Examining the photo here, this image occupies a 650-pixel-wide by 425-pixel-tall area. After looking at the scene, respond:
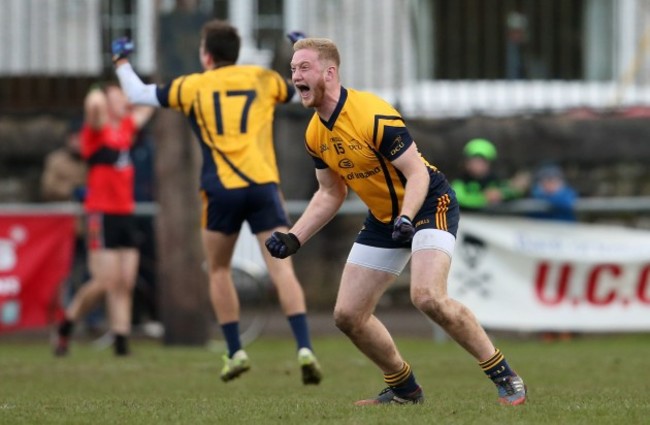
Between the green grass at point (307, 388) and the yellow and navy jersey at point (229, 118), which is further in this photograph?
the yellow and navy jersey at point (229, 118)

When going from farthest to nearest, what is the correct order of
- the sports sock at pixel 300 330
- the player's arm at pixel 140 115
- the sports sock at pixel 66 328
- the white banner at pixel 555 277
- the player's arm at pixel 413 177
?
the player's arm at pixel 140 115, the white banner at pixel 555 277, the sports sock at pixel 66 328, the sports sock at pixel 300 330, the player's arm at pixel 413 177

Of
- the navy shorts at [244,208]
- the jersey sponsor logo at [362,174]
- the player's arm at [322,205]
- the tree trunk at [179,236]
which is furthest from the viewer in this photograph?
the tree trunk at [179,236]

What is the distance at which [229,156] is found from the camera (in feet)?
36.8

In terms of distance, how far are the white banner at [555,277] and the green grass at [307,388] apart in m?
0.29

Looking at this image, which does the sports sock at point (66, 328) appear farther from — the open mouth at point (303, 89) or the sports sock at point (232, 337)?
the open mouth at point (303, 89)

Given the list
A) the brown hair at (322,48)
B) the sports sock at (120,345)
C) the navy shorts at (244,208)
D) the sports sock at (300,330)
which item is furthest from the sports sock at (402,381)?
the sports sock at (120,345)

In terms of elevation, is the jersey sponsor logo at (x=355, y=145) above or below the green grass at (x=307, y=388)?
above

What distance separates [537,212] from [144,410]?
8598 mm

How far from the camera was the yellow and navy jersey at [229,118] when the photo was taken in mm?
11219

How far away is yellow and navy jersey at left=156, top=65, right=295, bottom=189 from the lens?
1122cm

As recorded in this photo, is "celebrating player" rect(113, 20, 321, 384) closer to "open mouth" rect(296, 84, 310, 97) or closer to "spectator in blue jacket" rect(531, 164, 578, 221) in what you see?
"open mouth" rect(296, 84, 310, 97)

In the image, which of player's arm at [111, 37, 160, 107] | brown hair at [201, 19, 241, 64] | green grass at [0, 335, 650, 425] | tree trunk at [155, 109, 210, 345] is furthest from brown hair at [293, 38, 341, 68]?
tree trunk at [155, 109, 210, 345]

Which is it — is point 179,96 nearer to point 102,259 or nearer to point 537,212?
point 102,259

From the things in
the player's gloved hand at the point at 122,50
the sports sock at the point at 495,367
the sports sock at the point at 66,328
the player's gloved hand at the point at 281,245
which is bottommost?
the sports sock at the point at 66,328
